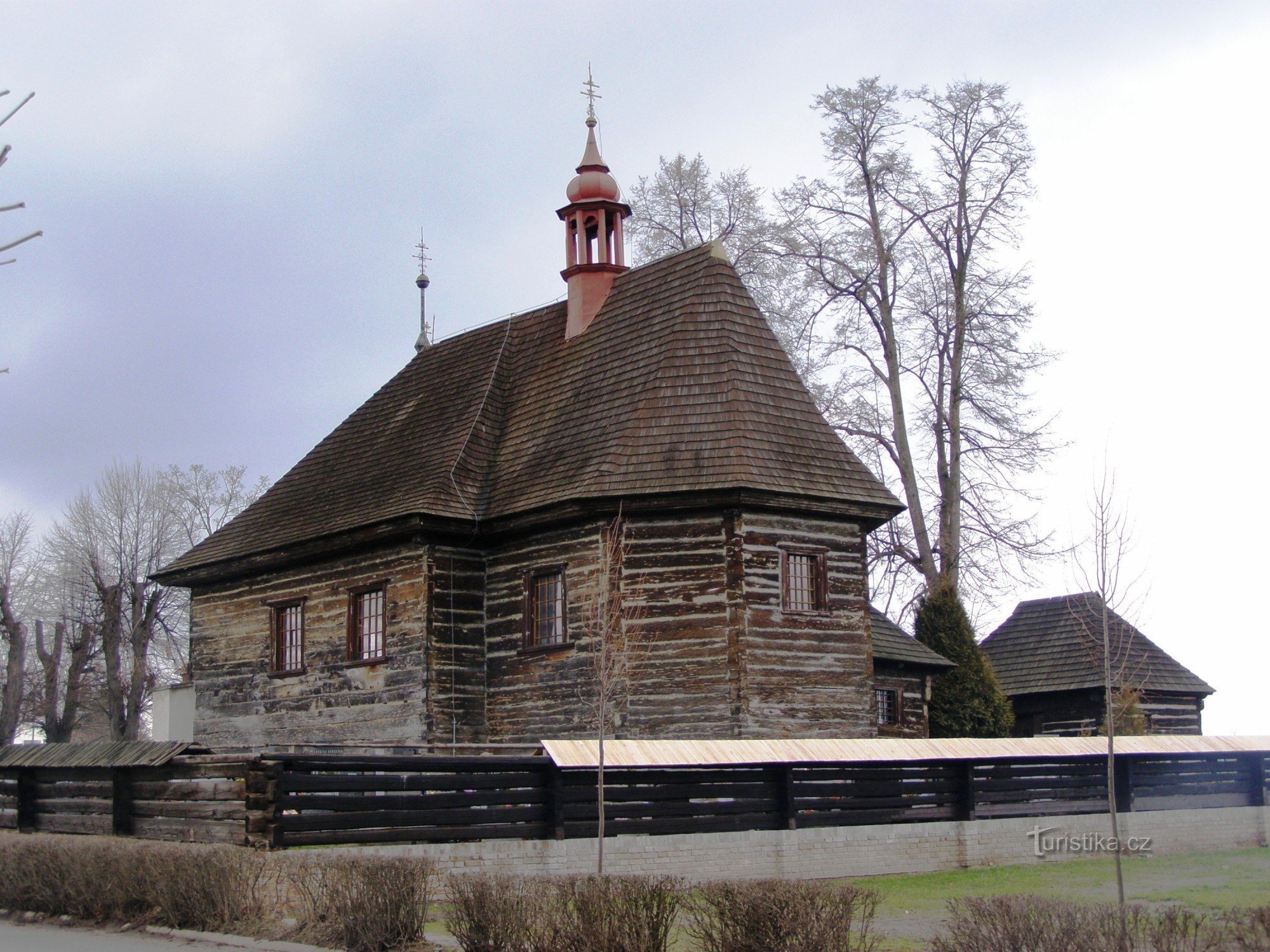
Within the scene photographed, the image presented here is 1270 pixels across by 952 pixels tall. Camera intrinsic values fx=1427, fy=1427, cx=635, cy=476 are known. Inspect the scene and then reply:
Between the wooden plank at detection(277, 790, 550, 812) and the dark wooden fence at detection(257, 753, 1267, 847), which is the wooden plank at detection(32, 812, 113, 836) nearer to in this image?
the wooden plank at detection(277, 790, 550, 812)

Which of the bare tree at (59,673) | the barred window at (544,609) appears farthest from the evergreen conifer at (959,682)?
the bare tree at (59,673)

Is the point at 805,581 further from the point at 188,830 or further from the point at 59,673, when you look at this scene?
the point at 59,673

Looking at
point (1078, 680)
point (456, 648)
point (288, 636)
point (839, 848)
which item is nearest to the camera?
point (839, 848)

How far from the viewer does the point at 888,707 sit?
2844cm

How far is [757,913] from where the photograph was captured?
946 cm

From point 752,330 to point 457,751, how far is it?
27.4 feet

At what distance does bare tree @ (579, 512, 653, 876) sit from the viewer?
20.7 metres

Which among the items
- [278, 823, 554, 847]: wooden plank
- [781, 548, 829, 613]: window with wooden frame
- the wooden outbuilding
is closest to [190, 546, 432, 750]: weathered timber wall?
[781, 548, 829, 613]: window with wooden frame

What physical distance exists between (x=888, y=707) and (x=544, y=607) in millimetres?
9067

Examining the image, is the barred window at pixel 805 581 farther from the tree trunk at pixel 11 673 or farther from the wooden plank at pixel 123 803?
the tree trunk at pixel 11 673

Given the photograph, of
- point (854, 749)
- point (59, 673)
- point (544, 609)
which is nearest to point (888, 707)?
point (544, 609)

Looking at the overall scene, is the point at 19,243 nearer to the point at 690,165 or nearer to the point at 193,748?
the point at 193,748

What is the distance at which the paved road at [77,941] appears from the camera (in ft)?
37.1

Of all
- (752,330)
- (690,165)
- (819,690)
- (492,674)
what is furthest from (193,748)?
(690,165)
